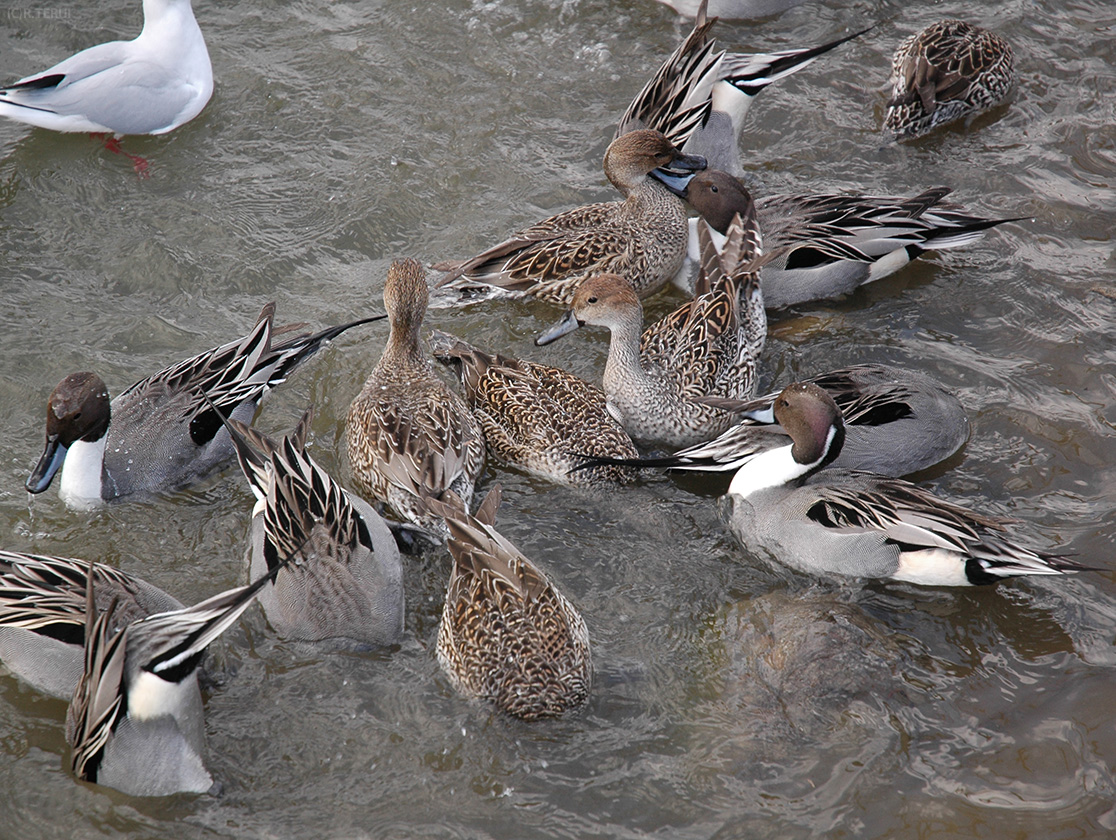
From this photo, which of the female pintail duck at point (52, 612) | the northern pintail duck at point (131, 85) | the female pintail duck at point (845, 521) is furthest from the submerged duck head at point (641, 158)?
the female pintail duck at point (52, 612)

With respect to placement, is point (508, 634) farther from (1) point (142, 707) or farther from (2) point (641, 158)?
(2) point (641, 158)

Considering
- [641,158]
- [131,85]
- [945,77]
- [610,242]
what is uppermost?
[131,85]

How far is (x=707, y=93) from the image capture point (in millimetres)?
6910

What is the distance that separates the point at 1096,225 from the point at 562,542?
4.40 m

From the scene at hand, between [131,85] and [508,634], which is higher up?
[131,85]

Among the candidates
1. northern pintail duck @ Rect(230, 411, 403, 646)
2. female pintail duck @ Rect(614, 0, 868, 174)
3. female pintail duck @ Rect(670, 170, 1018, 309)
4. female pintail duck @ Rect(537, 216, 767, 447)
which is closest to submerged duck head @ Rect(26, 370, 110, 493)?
northern pintail duck @ Rect(230, 411, 403, 646)

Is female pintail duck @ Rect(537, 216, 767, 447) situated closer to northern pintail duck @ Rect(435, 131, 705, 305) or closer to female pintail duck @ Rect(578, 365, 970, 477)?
female pintail duck @ Rect(578, 365, 970, 477)

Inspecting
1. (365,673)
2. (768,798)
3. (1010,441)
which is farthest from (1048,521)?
(365,673)

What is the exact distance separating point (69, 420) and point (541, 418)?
2.35 metres

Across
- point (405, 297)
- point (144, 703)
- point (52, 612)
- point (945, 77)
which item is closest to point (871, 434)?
point (405, 297)

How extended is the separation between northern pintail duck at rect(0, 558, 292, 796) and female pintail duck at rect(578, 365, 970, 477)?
231 cm

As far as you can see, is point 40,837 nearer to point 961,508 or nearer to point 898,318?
point 961,508

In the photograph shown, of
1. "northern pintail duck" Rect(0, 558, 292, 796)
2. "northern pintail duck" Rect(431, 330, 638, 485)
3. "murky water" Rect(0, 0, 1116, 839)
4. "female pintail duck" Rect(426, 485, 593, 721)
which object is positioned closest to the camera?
"northern pintail duck" Rect(0, 558, 292, 796)

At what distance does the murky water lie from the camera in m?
4.00
